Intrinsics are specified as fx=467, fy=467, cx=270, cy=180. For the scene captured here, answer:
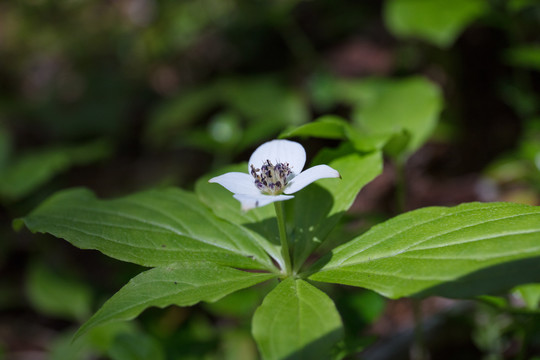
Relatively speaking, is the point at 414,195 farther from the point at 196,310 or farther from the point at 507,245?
the point at 507,245

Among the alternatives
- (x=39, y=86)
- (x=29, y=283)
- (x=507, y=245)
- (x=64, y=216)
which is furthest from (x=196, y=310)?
→ (x=39, y=86)

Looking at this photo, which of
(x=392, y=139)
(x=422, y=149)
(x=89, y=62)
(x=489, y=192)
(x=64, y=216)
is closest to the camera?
(x=64, y=216)

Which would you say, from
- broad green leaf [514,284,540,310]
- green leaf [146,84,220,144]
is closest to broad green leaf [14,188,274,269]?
broad green leaf [514,284,540,310]

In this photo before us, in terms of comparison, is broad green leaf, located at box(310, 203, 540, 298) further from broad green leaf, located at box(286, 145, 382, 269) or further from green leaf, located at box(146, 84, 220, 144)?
green leaf, located at box(146, 84, 220, 144)

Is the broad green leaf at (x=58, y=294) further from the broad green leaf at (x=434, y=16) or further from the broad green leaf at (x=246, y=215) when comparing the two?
the broad green leaf at (x=434, y=16)

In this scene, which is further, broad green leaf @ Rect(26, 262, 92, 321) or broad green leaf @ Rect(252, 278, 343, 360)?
broad green leaf @ Rect(26, 262, 92, 321)

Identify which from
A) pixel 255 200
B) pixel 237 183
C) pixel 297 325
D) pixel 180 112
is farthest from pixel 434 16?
pixel 297 325

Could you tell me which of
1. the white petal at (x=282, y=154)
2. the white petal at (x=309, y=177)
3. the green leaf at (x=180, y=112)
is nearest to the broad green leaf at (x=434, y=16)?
the green leaf at (x=180, y=112)
